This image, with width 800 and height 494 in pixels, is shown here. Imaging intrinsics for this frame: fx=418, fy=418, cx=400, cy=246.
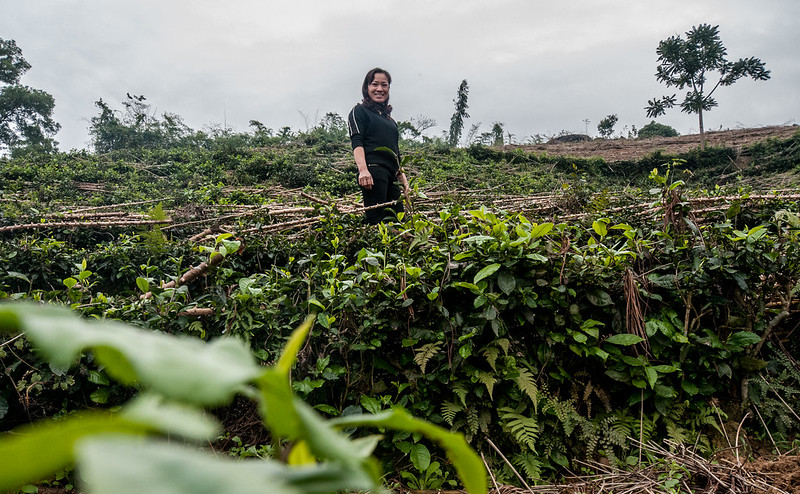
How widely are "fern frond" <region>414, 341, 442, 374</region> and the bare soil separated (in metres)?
15.5

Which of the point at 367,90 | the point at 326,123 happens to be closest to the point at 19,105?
the point at 326,123

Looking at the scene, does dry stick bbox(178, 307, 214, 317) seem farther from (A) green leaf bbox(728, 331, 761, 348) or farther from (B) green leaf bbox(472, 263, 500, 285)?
(A) green leaf bbox(728, 331, 761, 348)

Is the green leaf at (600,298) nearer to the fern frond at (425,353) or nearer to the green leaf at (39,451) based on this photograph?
the fern frond at (425,353)

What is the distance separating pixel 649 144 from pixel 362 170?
62.3 feet

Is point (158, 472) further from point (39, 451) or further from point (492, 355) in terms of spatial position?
point (492, 355)

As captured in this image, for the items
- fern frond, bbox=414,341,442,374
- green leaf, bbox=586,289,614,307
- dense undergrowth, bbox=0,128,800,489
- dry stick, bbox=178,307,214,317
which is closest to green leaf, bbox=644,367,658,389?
dense undergrowth, bbox=0,128,800,489

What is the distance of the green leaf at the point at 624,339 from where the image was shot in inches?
79.4

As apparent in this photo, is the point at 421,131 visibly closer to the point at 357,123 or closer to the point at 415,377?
the point at 357,123

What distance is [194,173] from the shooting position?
991 centimetres

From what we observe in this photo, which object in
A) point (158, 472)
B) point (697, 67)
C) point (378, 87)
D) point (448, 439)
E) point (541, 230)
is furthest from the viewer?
point (697, 67)

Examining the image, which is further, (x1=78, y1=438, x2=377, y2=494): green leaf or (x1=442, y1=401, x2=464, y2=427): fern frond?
(x1=442, y1=401, x2=464, y2=427): fern frond

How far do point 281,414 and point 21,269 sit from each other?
4.53m

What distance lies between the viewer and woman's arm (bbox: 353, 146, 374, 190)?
3.78 metres

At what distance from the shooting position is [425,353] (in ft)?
6.49
